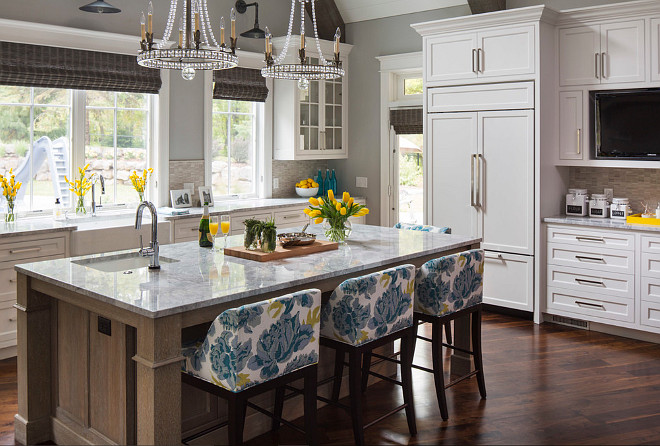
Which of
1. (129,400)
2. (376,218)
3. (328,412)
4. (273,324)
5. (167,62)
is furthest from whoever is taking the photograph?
(376,218)

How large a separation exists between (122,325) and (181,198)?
348cm

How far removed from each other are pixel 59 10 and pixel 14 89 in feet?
2.49

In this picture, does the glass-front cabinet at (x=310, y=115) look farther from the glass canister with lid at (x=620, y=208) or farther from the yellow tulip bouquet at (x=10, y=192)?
the glass canister with lid at (x=620, y=208)

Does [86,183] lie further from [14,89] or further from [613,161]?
[613,161]

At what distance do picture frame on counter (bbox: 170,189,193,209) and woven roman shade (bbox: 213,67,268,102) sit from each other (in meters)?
1.03

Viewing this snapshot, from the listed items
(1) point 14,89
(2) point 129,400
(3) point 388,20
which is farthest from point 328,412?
(3) point 388,20

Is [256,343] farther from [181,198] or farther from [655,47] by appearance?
[655,47]

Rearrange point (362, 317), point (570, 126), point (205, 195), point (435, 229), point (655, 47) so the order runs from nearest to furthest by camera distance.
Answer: point (362, 317)
point (435, 229)
point (655, 47)
point (570, 126)
point (205, 195)

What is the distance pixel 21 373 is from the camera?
3430mm

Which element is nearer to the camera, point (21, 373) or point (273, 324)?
point (273, 324)

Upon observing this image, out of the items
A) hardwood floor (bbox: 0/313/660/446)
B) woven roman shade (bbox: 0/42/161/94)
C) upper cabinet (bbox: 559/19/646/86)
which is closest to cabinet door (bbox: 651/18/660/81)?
upper cabinet (bbox: 559/19/646/86)

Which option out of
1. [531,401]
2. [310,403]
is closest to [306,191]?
[531,401]

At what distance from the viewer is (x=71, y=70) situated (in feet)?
18.0

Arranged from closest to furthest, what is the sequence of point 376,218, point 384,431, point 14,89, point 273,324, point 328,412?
point 273,324, point 384,431, point 328,412, point 14,89, point 376,218
